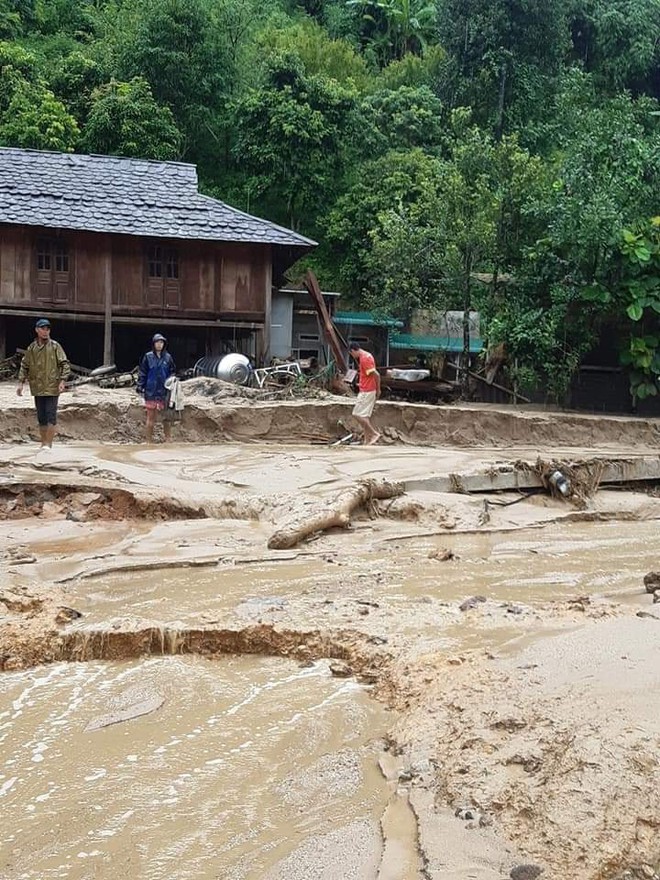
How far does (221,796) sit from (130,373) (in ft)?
48.1

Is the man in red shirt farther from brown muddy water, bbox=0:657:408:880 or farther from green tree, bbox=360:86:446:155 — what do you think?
green tree, bbox=360:86:446:155

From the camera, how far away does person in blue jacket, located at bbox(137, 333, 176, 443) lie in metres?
12.5

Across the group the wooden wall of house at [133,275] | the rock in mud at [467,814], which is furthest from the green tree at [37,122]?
the rock in mud at [467,814]

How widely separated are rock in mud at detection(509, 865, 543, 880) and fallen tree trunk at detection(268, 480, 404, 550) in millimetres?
4800

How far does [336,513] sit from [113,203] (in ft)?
46.1

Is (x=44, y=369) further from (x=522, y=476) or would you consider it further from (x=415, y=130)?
(x=415, y=130)

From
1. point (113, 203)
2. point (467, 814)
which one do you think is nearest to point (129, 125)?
point (113, 203)

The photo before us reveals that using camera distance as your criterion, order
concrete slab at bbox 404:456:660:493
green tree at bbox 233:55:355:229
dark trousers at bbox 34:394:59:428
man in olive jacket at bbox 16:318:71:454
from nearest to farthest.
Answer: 1. concrete slab at bbox 404:456:660:493
2. man in olive jacket at bbox 16:318:71:454
3. dark trousers at bbox 34:394:59:428
4. green tree at bbox 233:55:355:229

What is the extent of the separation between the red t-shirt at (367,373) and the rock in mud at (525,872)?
1097 cm

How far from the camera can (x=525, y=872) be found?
245 centimetres

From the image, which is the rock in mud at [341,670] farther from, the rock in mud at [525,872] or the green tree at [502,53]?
the green tree at [502,53]

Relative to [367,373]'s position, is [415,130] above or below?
above

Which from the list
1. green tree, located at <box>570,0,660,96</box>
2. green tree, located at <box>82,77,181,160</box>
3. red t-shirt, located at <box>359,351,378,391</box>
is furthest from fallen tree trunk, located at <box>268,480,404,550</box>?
green tree, located at <box>570,0,660,96</box>

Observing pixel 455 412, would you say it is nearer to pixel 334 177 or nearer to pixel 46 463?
pixel 46 463
